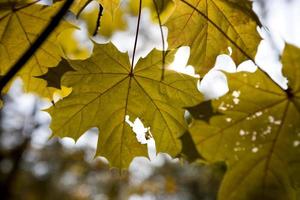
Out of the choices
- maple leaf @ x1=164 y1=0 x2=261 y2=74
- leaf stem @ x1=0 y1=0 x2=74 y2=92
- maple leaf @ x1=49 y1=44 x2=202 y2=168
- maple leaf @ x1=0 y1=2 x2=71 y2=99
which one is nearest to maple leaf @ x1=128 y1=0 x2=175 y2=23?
maple leaf @ x1=164 y1=0 x2=261 y2=74

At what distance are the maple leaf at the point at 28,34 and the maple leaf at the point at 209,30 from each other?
475 mm

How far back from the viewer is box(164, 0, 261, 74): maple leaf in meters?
1.77

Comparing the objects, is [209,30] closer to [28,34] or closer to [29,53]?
[28,34]

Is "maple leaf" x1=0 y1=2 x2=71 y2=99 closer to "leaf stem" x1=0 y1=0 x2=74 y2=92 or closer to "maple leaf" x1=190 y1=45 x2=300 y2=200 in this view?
"leaf stem" x1=0 y1=0 x2=74 y2=92

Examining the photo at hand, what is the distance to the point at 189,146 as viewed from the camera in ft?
4.35

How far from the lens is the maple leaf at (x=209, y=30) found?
177 centimetres

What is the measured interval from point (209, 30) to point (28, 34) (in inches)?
29.5

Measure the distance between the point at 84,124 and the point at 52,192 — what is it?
634 inches

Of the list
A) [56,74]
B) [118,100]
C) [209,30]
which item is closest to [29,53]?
[56,74]

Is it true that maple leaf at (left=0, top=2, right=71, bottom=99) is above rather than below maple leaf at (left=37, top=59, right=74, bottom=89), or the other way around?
above

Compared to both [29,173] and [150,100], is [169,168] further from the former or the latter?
[150,100]

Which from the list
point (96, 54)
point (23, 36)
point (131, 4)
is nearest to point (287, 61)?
point (96, 54)

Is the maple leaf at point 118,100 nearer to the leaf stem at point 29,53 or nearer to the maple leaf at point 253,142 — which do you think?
the maple leaf at point 253,142

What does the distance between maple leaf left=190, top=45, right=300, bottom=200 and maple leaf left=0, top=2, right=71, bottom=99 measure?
742 millimetres
